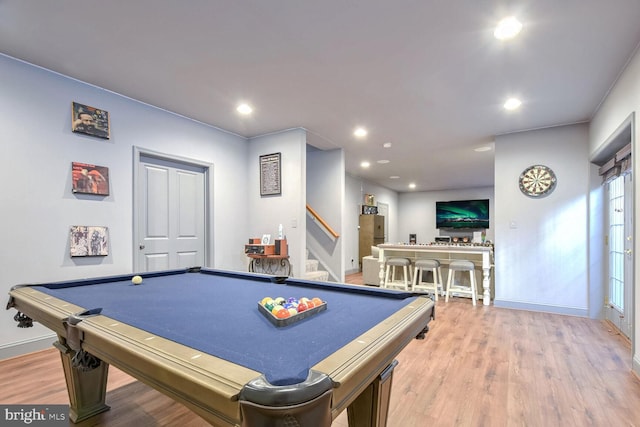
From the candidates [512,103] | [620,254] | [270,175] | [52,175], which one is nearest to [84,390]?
[52,175]

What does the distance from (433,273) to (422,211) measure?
20.8 feet

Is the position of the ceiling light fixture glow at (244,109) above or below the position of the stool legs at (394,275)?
above

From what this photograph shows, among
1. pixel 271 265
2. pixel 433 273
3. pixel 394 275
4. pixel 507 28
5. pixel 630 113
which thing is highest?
pixel 507 28

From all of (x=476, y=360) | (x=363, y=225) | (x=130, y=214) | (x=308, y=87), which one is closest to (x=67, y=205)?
(x=130, y=214)

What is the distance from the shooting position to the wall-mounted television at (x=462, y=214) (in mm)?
10086

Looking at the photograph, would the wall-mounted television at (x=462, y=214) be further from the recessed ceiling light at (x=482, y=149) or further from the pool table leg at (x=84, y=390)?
the pool table leg at (x=84, y=390)

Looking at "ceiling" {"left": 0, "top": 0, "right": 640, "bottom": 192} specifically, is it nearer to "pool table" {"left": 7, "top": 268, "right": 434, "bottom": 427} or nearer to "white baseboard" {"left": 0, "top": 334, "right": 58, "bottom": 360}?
"pool table" {"left": 7, "top": 268, "right": 434, "bottom": 427}

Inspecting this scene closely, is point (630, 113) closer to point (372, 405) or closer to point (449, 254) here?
point (372, 405)

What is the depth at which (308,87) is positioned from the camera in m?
3.07

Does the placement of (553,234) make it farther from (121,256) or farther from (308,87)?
(121,256)

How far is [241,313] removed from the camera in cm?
139

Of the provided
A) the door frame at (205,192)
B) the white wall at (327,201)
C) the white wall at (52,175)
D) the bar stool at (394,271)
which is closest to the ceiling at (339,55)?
the white wall at (52,175)

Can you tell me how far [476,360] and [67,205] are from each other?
383 cm

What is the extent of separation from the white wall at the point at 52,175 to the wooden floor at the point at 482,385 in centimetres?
76
